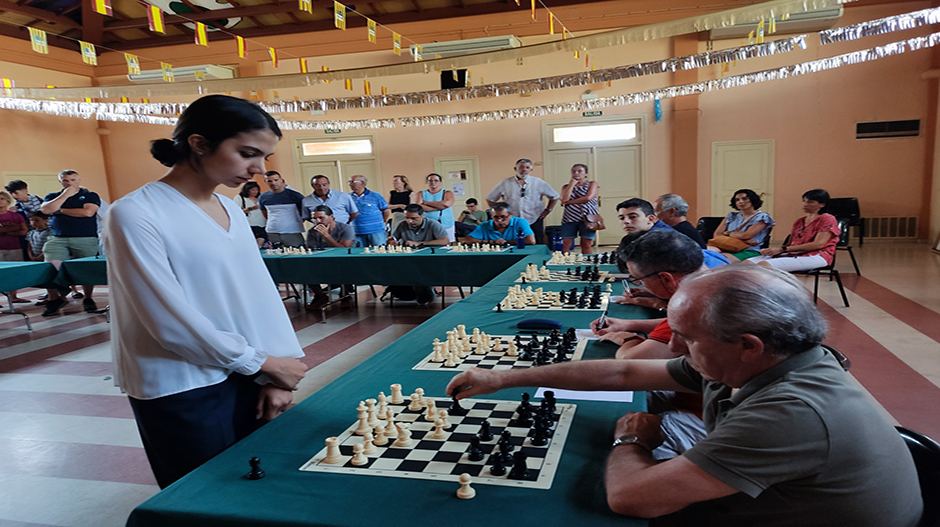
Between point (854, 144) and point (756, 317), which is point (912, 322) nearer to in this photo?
point (756, 317)

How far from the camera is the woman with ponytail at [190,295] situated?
131cm

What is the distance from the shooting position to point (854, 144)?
10.0m

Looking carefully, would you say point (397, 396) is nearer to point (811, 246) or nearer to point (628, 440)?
point (628, 440)

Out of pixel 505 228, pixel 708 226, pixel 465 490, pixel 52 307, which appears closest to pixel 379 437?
pixel 465 490

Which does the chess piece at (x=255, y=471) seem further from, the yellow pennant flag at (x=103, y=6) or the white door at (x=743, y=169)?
the white door at (x=743, y=169)

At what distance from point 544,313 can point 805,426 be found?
1.85 meters

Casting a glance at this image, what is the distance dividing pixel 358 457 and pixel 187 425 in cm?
51

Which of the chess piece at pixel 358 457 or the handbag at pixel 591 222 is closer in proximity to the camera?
the chess piece at pixel 358 457

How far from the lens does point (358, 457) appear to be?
4.12 feet

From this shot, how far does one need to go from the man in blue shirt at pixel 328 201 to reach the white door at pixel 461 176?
4.88m

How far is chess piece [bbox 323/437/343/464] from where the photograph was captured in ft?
4.10

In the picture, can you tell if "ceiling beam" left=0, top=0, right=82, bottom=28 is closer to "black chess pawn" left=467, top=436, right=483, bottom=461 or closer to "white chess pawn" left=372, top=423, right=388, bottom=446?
"white chess pawn" left=372, top=423, right=388, bottom=446

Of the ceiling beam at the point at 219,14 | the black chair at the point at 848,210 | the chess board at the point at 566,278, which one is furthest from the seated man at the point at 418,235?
the black chair at the point at 848,210

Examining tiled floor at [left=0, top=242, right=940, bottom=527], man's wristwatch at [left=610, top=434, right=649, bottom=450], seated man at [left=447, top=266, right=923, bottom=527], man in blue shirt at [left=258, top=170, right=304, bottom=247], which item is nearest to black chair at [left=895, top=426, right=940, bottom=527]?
seated man at [left=447, top=266, right=923, bottom=527]
